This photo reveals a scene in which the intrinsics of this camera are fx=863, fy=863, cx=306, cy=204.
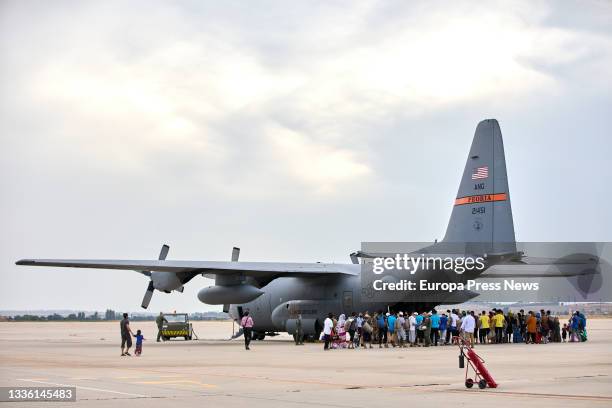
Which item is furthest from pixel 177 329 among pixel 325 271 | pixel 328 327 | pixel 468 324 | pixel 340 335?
pixel 468 324

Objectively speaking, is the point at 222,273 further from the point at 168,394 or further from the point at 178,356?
the point at 168,394

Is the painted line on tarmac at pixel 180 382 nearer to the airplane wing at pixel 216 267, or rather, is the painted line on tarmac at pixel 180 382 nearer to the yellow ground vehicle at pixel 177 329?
the airplane wing at pixel 216 267

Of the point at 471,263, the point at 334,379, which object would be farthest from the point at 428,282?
the point at 334,379

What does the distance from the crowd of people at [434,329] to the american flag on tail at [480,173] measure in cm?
501

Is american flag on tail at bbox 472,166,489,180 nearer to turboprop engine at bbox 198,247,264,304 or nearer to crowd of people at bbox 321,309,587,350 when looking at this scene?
crowd of people at bbox 321,309,587,350

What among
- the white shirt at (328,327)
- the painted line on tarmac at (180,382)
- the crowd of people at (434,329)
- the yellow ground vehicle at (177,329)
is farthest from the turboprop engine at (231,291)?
the painted line on tarmac at (180,382)

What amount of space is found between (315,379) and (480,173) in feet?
55.5

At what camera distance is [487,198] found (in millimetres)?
31969

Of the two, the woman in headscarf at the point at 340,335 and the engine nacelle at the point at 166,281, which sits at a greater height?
the engine nacelle at the point at 166,281

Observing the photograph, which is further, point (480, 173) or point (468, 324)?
point (480, 173)

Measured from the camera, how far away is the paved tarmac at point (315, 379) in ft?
43.2

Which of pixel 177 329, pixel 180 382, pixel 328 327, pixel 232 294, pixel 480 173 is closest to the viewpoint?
pixel 180 382

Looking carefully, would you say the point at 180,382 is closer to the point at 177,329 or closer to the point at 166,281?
the point at 166,281

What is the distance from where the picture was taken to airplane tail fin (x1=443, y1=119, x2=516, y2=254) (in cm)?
3144
